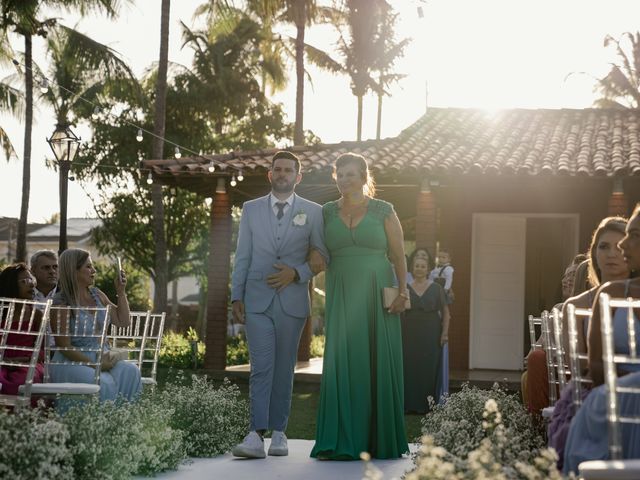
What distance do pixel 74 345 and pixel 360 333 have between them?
72.8 inches

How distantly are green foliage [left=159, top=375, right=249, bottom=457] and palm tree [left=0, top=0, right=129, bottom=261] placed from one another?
64.7 feet

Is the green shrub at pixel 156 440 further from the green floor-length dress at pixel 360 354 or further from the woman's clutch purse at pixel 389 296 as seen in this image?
the woman's clutch purse at pixel 389 296

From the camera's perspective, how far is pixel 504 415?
23.1ft

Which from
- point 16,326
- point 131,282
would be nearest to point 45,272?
point 16,326

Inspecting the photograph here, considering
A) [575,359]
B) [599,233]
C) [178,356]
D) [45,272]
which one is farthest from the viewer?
[178,356]

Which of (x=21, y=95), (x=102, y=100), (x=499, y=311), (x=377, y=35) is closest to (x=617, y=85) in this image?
(x=377, y=35)

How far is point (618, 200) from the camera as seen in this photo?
15883mm

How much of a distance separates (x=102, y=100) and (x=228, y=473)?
32.4 meters

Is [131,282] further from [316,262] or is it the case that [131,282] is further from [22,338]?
[22,338]

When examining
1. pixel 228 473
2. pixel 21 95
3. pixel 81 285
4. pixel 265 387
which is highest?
pixel 21 95

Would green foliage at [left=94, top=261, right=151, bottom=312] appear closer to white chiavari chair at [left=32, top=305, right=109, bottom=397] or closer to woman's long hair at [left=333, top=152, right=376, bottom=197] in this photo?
white chiavari chair at [left=32, top=305, right=109, bottom=397]

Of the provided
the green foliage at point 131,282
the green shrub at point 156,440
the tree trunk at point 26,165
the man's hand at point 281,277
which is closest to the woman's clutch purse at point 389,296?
the man's hand at point 281,277

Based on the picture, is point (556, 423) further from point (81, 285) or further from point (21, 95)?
point (21, 95)

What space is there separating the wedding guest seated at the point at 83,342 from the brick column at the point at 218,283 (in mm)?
9060
